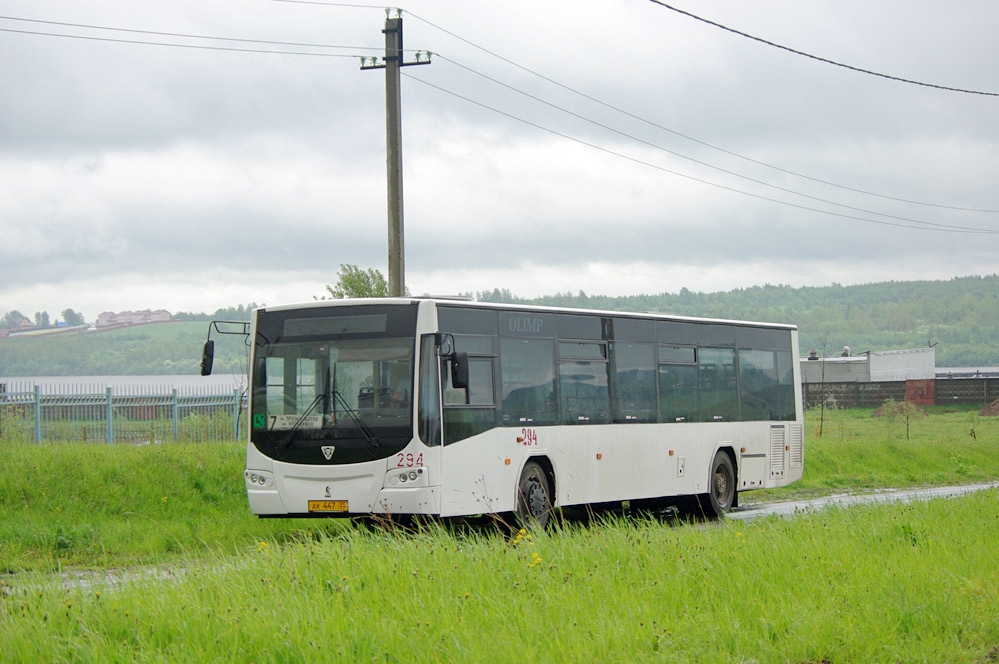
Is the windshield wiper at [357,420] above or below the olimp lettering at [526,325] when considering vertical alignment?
below

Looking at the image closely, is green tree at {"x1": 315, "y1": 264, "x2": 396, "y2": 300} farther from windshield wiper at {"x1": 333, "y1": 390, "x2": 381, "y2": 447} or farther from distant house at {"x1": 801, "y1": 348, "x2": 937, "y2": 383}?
distant house at {"x1": 801, "y1": 348, "x2": 937, "y2": 383}

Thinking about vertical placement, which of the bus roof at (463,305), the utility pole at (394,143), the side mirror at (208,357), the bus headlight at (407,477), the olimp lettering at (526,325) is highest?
the utility pole at (394,143)

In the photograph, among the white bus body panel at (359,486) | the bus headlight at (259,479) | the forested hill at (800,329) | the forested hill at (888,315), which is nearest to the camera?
the white bus body panel at (359,486)

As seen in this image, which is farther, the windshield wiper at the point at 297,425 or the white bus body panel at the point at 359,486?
the windshield wiper at the point at 297,425

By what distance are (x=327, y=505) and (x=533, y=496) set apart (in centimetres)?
282

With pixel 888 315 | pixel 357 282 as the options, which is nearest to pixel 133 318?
pixel 357 282

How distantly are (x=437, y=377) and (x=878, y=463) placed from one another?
63.1 ft

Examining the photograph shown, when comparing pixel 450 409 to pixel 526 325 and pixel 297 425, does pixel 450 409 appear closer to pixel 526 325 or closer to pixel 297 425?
pixel 297 425

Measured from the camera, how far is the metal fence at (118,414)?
974 inches

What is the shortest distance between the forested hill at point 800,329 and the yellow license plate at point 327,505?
A: 92.1 ft

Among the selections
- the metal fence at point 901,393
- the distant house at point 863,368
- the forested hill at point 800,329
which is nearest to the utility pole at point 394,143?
the forested hill at point 800,329

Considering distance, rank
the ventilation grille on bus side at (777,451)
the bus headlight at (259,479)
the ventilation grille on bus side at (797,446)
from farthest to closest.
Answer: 1. the ventilation grille on bus side at (797,446)
2. the ventilation grille on bus side at (777,451)
3. the bus headlight at (259,479)

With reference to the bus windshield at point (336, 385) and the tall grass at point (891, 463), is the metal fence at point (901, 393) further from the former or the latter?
the bus windshield at point (336, 385)

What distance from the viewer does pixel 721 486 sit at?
63.5 ft
